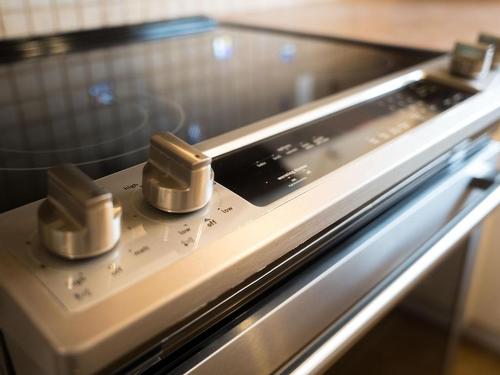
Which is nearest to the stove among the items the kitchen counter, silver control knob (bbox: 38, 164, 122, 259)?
silver control knob (bbox: 38, 164, 122, 259)

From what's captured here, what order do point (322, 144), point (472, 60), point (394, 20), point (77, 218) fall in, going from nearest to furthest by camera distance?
point (77, 218) < point (322, 144) < point (472, 60) < point (394, 20)

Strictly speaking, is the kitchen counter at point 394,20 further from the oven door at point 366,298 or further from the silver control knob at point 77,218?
the silver control knob at point 77,218

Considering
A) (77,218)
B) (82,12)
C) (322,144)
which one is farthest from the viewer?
(82,12)

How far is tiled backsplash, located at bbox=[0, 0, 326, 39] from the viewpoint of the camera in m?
0.78

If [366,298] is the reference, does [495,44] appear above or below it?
above

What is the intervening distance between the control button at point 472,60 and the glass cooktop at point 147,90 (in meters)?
0.08

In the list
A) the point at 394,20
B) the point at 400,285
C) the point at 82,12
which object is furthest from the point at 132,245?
the point at 394,20

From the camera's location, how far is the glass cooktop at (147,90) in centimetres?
49

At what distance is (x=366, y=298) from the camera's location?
54cm

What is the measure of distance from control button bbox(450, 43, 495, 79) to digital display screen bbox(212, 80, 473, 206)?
44mm

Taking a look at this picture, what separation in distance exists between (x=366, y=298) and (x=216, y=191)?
0.24m

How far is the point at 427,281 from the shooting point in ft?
2.76

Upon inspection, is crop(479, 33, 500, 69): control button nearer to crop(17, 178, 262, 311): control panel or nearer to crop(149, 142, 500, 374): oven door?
crop(149, 142, 500, 374): oven door

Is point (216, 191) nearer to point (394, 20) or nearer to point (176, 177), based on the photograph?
point (176, 177)
